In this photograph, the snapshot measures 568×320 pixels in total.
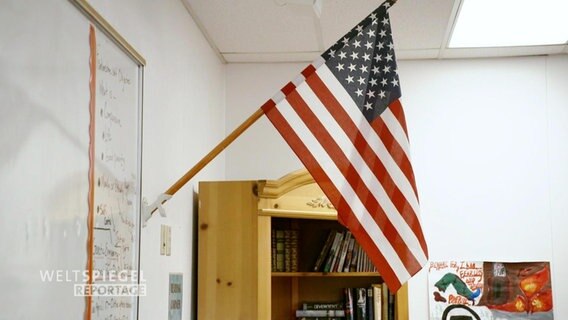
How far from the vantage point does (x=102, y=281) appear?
214cm

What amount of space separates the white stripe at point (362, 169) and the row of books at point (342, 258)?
50.3 inches

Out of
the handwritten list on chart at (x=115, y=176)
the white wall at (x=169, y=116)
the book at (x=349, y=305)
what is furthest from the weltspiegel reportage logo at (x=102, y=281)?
the book at (x=349, y=305)

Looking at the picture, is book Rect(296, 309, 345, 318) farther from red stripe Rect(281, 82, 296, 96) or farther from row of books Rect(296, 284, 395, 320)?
red stripe Rect(281, 82, 296, 96)

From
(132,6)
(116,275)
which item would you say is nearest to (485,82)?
(132,6)

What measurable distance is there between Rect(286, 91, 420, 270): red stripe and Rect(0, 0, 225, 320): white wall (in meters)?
0.57

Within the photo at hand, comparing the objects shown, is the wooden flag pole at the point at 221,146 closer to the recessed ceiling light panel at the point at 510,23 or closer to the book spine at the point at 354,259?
the recessed ceiling light panel at the point at 510,23

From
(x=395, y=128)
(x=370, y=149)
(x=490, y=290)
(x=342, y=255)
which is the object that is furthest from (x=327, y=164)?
(x=490, y=290)

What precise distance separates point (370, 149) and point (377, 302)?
5.02ft

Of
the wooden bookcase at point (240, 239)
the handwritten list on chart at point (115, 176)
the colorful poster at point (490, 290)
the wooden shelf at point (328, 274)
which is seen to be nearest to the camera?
the handwritten list on chart at point (115, 176)

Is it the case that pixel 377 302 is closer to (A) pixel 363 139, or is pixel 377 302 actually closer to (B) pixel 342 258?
(B) pixel 342 258

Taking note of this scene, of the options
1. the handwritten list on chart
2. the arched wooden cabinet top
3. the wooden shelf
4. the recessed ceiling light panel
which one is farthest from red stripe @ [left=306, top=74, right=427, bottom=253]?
the wooden shelf

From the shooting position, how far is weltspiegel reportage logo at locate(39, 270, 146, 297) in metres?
1.84

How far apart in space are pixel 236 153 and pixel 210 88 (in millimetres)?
478

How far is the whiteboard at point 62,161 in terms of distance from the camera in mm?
1607
